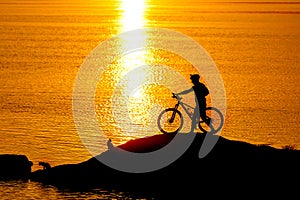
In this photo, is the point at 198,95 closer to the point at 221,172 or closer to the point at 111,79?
the point at 221,172

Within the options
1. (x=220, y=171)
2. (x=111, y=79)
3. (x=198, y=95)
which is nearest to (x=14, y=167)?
(x=198, y=95)

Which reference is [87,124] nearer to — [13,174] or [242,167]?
[13,174]

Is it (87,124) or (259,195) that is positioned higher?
(87,124)

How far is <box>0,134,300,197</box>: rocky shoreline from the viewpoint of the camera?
105 ft

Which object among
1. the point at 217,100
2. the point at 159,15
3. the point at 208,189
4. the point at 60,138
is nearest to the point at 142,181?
the point at 208,189

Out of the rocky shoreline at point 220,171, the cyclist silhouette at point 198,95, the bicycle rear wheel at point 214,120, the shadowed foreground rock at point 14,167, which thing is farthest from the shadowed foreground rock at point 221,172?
the shadowed foreground rock at point 14,167

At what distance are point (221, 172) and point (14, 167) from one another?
10.9 meters

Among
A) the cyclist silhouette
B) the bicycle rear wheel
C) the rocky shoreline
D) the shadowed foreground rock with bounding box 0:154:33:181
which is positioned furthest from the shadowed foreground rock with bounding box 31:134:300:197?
the shadowed foreground rock with bounding box 0:154:33:181

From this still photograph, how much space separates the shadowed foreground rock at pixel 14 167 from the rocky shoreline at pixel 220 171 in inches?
199

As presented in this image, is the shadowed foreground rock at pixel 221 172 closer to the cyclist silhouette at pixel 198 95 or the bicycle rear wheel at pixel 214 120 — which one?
the cyclist silhouette at pixel 198 95

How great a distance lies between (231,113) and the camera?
206ft

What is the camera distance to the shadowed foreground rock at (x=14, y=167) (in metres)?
37.2

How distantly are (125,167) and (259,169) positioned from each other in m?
6.04

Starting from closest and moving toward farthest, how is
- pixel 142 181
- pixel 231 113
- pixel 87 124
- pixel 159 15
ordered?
1. pixel 142 181
2. pixel 87 124
3. pixel 231 113
4. pixel 159 15
